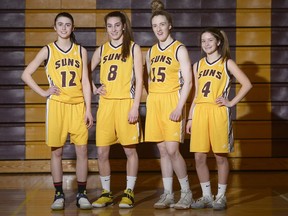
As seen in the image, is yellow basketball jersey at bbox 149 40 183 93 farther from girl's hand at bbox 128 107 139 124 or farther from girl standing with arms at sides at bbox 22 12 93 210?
girl standing with arms at sides at bbox 22 12 93 210

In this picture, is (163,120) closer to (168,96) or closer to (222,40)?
(168,96)

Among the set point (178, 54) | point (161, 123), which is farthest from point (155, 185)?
point (178, 54)

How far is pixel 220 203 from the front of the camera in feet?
16.0

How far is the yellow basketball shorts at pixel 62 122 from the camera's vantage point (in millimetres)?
4945

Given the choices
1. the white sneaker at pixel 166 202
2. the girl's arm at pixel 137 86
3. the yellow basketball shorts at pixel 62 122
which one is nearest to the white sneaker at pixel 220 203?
the white sneaker at pixel 166 202

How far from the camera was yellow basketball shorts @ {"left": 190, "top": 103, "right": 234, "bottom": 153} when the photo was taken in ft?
16.2

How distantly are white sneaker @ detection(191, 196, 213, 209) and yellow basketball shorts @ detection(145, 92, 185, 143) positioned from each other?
1.68ft

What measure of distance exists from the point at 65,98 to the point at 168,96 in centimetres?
84

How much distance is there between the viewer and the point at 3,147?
725 cm

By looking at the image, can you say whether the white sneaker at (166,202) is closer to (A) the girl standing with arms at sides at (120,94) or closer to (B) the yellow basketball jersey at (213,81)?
(A) the girl standing with arms at sides at (120,94)

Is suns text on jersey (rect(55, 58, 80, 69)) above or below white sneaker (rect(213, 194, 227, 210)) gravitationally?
above

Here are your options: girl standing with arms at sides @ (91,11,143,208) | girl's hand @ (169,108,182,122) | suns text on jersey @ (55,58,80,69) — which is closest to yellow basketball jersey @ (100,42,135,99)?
girl standing with arms at sides @ (91,11,143,208)

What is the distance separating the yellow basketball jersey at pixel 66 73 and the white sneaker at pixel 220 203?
1.36m

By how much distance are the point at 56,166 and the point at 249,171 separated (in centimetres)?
299
